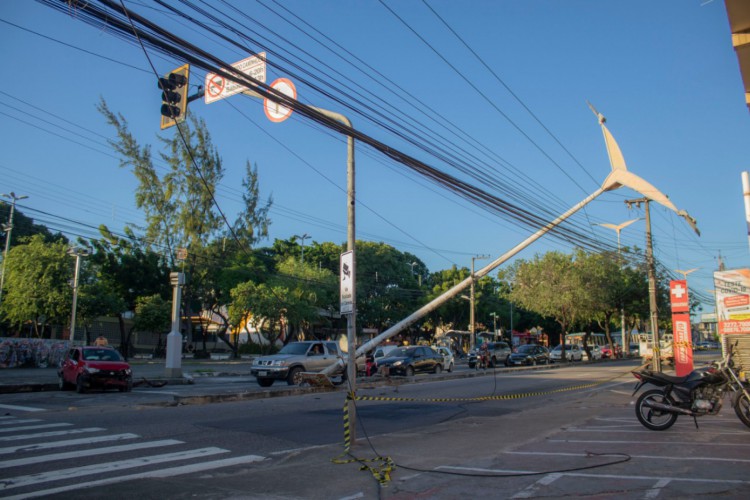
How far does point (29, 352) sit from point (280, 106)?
3193 cm

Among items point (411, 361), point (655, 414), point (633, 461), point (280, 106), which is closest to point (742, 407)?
point (655, 414)

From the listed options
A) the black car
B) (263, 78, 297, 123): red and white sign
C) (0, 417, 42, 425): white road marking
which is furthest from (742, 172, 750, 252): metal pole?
the black car

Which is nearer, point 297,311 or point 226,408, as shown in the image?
point 226,408

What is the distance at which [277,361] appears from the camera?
21.1 metres

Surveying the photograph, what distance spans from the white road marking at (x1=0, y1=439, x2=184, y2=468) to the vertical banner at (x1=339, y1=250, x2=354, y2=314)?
351cm

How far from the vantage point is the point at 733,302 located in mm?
23828

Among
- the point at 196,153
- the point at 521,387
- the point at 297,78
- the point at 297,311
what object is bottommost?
the point at 521,387

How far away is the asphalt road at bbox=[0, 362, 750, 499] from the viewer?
6.28 meters

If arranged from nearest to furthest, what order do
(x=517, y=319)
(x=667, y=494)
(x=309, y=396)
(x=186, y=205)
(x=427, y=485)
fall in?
(x=667, y=494) < (x=427, y=485) < (x=309, y=396) < (x=186, y=205) < (x=517, y=319)

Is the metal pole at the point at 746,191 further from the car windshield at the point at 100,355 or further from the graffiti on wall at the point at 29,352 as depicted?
the graffiti on wall at the point at 29,352

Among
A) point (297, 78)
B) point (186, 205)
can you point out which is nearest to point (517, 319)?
point (186, 205)

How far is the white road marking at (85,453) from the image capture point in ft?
24.7

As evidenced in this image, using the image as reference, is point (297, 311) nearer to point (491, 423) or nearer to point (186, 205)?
point (186, 205)

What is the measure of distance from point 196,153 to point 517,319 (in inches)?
2007
